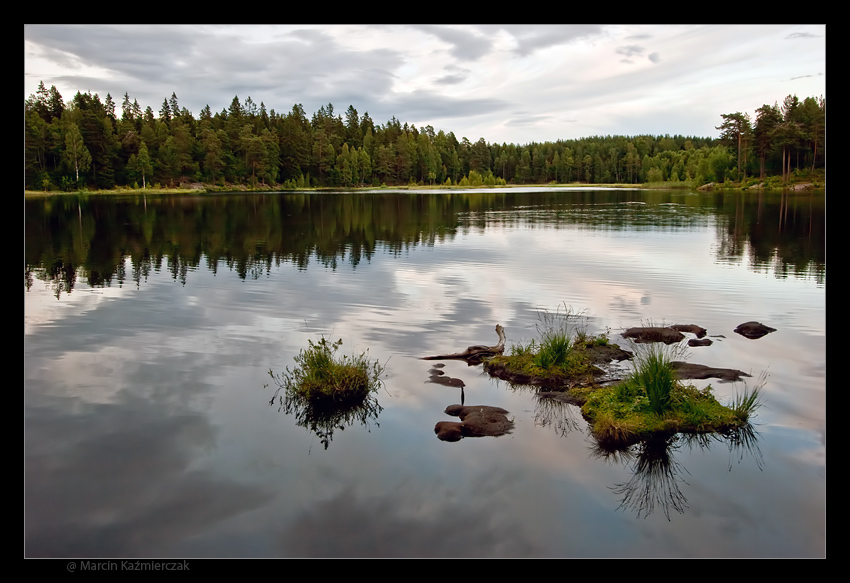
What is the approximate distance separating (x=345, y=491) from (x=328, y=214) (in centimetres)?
5976

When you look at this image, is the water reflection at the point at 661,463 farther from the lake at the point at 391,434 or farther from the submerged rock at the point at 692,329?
the submerged rock at the point at 692,329

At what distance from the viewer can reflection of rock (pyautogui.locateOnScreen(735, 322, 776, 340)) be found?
711 inches

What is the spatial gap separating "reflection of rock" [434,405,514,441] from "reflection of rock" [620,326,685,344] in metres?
6.83

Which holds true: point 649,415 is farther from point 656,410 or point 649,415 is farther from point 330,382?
point 330,382

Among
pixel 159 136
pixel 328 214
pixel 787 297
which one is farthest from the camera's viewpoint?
pixel 159 136

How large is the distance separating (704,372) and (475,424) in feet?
20.7

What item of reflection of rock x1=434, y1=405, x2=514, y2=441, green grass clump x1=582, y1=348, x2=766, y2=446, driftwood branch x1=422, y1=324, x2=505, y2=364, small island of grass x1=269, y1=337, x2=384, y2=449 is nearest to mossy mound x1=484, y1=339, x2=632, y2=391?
driftwood branch x1=422, y1=324, x2=505, y2=364

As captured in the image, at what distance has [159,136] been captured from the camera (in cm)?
14138
